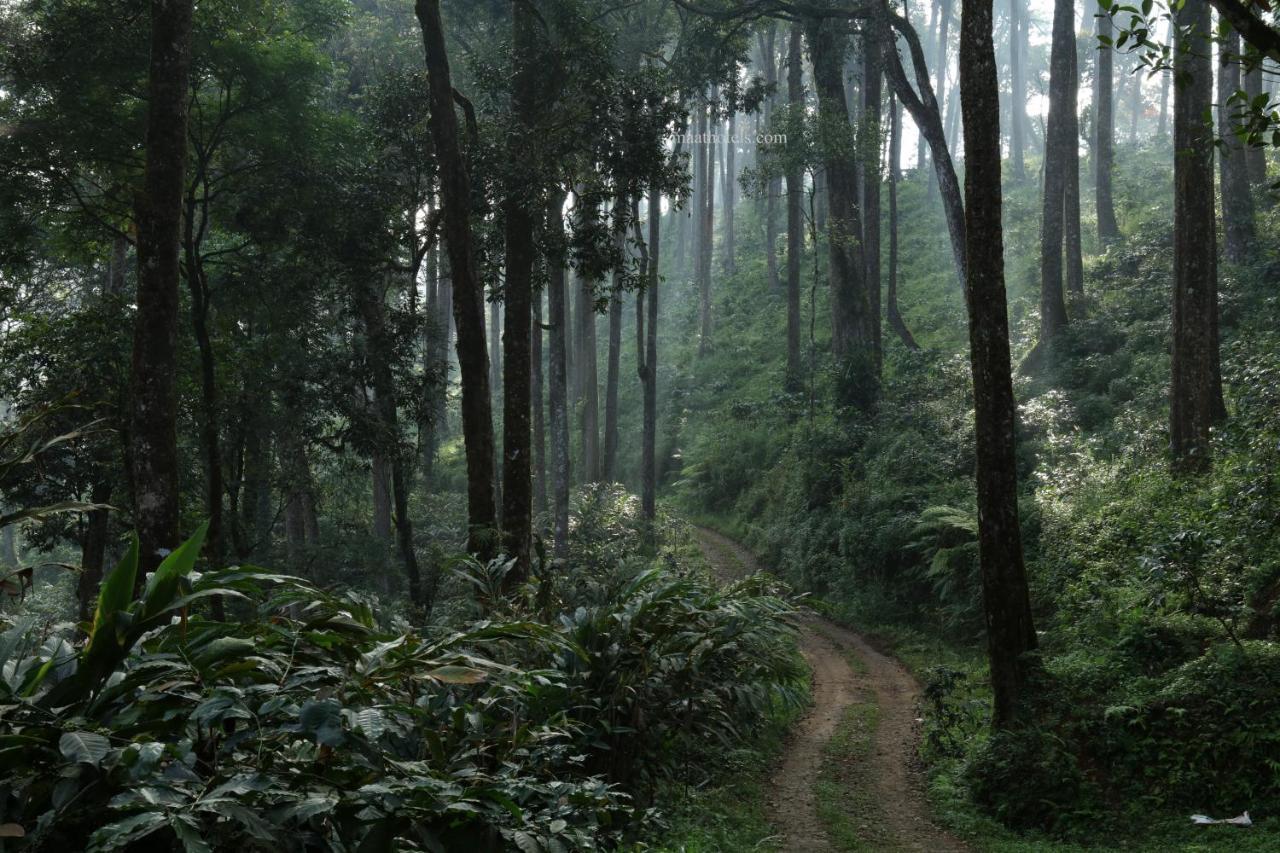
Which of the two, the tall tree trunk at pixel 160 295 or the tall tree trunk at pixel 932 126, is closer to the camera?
the tall tree trunk at pixel 160 295

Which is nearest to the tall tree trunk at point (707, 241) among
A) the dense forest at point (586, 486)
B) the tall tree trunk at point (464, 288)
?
the dense forest at point (586, 486)

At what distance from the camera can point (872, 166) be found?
891 inches

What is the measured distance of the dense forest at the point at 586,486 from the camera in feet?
11.3

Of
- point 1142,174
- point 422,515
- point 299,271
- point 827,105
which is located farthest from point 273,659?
point 1142,174

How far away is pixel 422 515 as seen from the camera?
26.4m

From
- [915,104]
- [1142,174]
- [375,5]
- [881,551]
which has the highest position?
[375,5]

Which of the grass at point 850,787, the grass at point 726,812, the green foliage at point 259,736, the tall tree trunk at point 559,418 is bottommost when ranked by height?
the grass at point 850,787

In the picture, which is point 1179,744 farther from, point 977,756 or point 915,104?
point 915,104

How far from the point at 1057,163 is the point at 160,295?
65.4ft

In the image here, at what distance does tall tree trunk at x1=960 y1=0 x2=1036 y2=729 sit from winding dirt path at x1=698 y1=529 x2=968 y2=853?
1.27 meters

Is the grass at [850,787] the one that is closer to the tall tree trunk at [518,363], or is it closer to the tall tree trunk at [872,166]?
the tall tree trunk at [518,363]

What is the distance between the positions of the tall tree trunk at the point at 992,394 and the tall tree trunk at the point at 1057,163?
43.9ft

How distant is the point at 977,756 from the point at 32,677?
7369 mm

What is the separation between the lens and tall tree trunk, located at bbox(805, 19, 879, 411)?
21.6 metres
